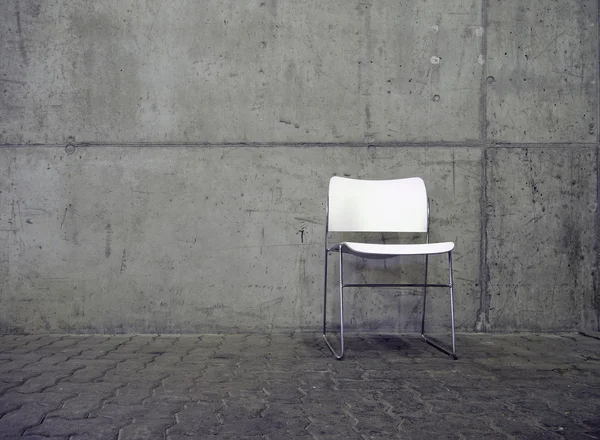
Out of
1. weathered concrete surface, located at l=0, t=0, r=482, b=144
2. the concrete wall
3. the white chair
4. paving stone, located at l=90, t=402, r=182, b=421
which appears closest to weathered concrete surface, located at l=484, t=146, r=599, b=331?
the concrete wall

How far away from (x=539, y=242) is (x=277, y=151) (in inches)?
66.1

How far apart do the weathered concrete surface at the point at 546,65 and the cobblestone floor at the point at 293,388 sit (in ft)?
4.41

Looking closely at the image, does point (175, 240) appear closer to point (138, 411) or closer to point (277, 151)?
point (277, 151)

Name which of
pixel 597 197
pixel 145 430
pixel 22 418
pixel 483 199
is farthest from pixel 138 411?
pixel 597 197

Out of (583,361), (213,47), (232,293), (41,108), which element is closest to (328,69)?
(213,47)

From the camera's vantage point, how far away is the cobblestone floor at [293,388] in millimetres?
1843

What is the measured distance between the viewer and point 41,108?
3.43 m

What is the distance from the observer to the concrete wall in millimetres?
3418

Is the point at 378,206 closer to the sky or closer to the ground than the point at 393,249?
closer to the sky

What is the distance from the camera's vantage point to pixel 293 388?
7.55 ft

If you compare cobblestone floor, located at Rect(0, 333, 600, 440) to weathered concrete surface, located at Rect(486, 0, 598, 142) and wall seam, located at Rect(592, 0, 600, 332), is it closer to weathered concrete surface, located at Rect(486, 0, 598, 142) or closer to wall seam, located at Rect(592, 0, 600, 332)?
wall seam, located at Rect(592, 0, 600, 332)

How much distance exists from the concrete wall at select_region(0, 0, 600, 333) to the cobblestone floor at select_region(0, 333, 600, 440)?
28 cm

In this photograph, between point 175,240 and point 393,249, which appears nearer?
point 393,249

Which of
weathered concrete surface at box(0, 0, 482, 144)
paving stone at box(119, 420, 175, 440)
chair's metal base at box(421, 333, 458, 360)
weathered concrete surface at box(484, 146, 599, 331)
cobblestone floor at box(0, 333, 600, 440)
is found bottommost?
chair's metal base at box(421, 333, 458, 360)
